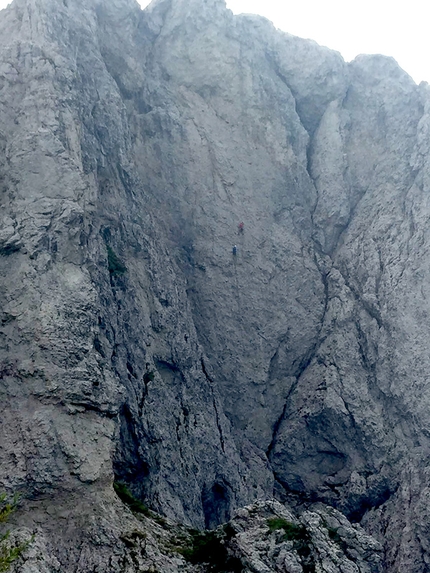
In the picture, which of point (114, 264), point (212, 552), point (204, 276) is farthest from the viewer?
point (204, 276)

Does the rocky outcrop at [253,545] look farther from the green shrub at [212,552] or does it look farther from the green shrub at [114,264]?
the green shrub at [114,264]

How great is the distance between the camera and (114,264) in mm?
32531

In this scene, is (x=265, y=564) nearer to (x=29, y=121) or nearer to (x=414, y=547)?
(x=414, y=547)

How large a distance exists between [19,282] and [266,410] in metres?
19.7

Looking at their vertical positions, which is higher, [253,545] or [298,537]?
[298,537]

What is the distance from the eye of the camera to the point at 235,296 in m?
40.1

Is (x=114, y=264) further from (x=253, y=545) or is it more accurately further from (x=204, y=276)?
(x=253, y=545)

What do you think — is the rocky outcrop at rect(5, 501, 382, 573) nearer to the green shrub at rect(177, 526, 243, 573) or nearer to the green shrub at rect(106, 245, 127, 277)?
the green shrub at rect(177, 526, 243, 573)

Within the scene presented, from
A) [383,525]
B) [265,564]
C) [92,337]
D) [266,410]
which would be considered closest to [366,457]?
[383,525]

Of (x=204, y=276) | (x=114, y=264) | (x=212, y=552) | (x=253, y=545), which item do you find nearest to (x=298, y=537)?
(x=253, y=545)

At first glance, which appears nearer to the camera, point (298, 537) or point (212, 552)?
point (212, 552)

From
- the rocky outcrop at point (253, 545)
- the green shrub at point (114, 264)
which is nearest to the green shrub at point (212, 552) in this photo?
the rocky outcrop at point (253, 545)

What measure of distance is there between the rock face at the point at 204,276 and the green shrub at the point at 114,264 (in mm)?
95

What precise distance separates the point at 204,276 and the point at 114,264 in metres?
9.01
